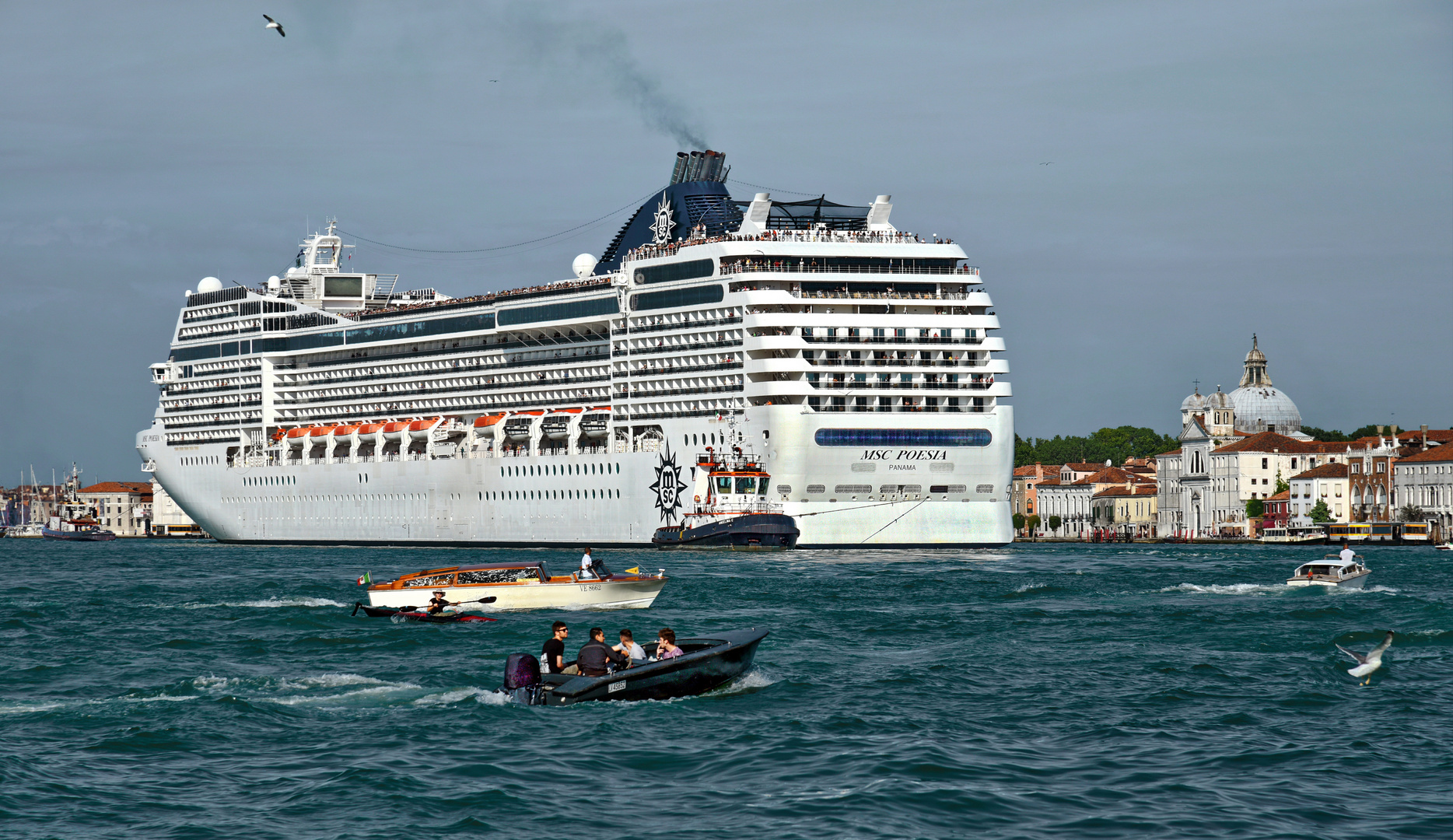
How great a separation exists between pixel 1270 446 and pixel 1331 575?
141965mm

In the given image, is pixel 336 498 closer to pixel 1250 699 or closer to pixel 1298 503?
pixel 1250 699

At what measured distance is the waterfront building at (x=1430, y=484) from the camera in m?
156

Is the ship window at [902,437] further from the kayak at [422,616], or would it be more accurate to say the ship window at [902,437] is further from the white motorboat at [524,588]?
the kayak at [422,616]

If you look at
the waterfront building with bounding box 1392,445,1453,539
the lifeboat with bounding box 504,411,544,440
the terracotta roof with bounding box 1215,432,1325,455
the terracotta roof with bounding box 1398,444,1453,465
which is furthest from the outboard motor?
the terracotta roof with bounding box 1215,432,1325,455

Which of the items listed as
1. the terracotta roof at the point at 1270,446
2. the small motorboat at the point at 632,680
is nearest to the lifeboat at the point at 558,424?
the small motorboat at the point at 632,680

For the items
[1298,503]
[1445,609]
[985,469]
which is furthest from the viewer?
[1298,503]

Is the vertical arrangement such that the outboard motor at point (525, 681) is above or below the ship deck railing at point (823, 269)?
below

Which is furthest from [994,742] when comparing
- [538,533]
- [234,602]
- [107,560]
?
[107,560]

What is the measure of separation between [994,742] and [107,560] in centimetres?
8560

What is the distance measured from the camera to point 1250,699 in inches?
1201

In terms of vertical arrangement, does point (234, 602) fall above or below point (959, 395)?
below

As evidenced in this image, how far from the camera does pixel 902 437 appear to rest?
85.4m

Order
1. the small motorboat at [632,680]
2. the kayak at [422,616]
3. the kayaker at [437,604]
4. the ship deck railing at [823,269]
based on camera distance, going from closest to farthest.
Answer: the small motorboat at [632,680], the kayak at [422,616], the kayaker at [437,604], the ship deck railing at [823,269]

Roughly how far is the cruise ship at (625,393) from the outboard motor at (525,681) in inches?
2134
